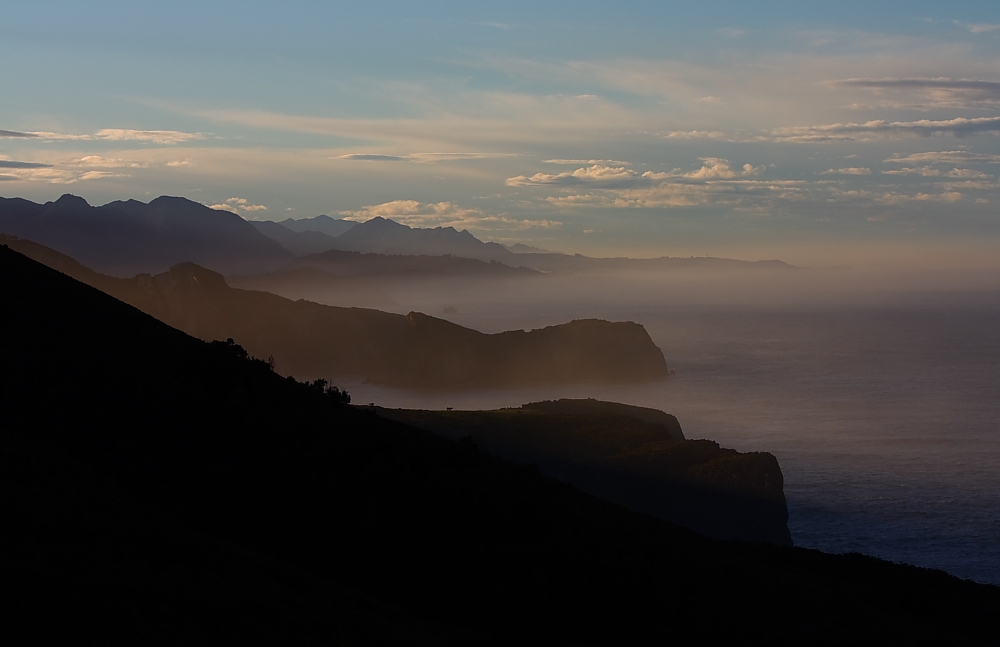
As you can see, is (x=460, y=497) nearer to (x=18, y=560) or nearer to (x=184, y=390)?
(x=184, y=390)

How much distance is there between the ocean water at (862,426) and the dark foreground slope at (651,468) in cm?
469

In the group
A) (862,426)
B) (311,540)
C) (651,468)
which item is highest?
(311,540)

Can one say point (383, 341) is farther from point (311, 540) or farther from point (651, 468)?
point (311, 540)

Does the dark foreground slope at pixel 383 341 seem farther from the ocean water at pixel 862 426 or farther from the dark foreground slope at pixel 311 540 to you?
the dark foreground slope at pixel 311 540

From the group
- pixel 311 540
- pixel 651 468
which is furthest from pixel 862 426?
pixel 311 540

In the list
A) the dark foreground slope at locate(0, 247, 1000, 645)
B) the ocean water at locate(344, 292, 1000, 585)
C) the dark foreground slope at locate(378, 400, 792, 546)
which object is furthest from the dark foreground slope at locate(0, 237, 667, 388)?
the dark foreground slope at locate(0, 247, 1000, 645)

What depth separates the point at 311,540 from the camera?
Answer: 70.1 ft

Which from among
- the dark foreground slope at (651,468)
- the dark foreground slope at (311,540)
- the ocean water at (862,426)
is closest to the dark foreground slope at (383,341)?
the ocean water at (862,426)

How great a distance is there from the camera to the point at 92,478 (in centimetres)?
1867

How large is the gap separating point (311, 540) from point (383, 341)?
449 ft

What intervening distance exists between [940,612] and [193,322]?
143 m

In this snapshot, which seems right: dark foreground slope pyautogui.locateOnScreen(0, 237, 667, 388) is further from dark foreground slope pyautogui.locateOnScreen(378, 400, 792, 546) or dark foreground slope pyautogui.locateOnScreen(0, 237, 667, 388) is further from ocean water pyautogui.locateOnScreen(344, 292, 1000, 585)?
dark foreground slope pyautogui.locateOnScreen(378, 400, 792, 546)

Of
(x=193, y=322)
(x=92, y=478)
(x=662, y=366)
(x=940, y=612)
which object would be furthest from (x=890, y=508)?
(x=193, y=322)

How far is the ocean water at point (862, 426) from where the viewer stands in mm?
60750
